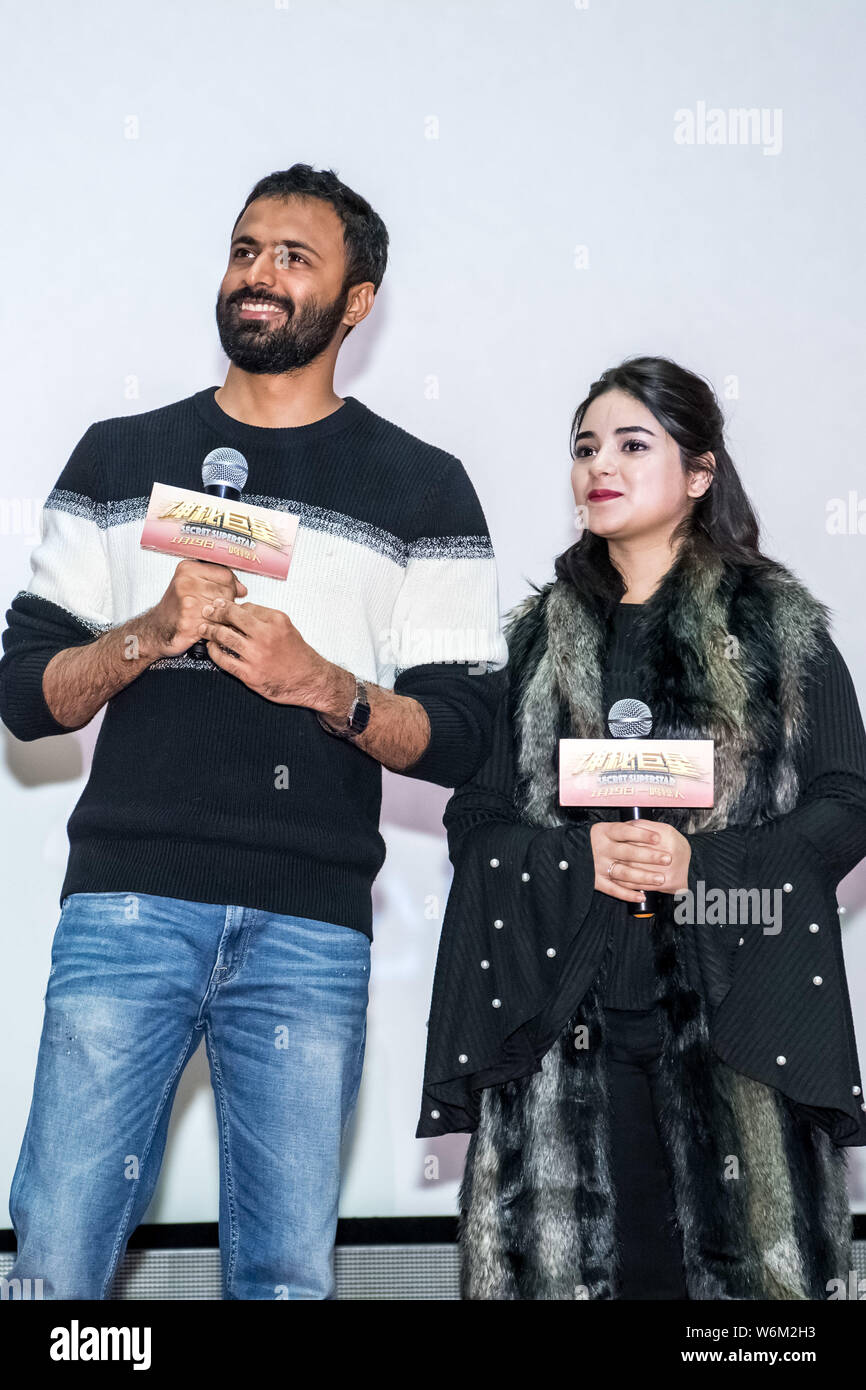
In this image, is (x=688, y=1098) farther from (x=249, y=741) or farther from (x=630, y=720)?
(x=249, y=741)

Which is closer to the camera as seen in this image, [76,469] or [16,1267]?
[16,1267]

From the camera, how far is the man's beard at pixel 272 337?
2.40 meters

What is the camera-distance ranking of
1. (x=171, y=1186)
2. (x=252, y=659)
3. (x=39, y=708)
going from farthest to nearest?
(x=171, y=1186), (x=39, y=708), (x=252, y=659)

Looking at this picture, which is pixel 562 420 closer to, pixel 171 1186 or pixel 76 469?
pixel 76 469

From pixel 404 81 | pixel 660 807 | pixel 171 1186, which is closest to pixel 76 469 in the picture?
pixel 660 807

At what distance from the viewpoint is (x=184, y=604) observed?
6.72ft

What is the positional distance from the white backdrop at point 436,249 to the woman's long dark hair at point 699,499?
77 centimetres

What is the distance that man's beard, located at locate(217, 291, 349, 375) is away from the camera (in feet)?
7.86

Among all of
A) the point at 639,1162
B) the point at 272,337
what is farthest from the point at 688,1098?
the point at 272,337

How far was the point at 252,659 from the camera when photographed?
208 centimetres

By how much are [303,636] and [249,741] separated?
0.62ft

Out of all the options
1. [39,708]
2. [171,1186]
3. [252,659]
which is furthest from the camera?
[171,1186]

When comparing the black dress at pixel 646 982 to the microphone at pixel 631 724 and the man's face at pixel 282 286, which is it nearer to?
the microphone at pixel 631 724
